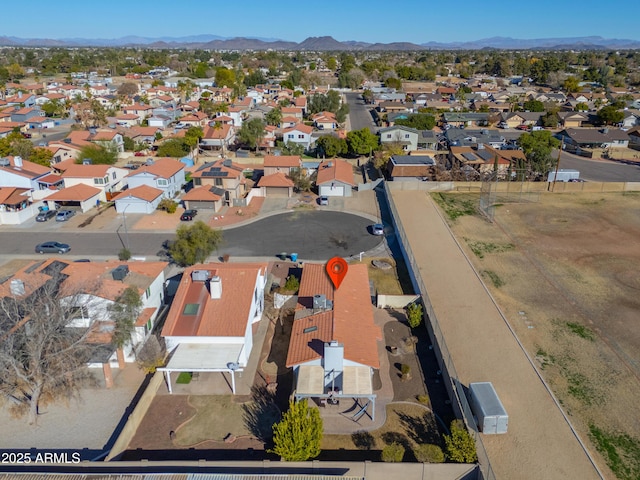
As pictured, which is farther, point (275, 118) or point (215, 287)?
point (275, 118)

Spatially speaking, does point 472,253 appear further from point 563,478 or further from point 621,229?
point 563,478

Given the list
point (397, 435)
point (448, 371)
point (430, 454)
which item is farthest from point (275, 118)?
point (430, 454)

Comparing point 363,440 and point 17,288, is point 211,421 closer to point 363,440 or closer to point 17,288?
point 363,440

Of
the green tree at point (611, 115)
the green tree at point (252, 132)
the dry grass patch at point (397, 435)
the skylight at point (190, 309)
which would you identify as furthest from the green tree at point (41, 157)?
the green tree at point (611, 115)

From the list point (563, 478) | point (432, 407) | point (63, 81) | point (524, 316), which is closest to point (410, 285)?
point (524, 316)

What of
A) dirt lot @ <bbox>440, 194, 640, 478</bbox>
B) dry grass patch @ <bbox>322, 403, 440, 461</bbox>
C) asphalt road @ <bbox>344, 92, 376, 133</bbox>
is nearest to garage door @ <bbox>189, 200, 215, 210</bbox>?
dirt lot @ <bbox>440, 194, 640, 478</bbox>
